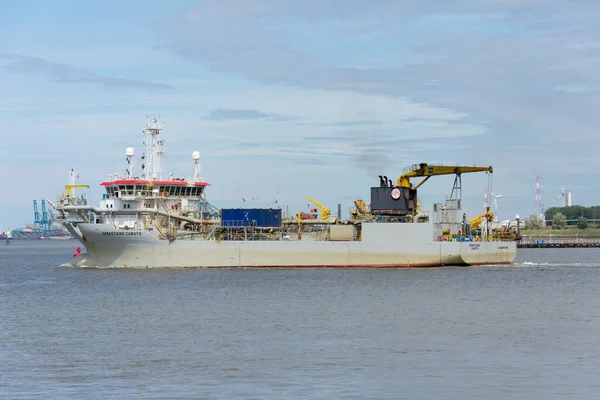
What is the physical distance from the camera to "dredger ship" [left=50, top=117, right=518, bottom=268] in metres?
63.2

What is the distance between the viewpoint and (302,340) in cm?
3023

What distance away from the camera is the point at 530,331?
1270 inches

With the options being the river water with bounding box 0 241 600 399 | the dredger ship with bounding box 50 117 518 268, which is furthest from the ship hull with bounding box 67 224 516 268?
the river water with bounding box 0 241 600 399

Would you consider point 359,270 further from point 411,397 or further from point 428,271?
point 411,397

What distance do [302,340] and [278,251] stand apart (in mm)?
33512

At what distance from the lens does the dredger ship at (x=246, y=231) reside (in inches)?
2490

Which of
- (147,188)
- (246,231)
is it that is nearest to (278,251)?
(246,231)

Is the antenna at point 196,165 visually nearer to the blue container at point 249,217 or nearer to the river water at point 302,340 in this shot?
the blue container at point 249,217

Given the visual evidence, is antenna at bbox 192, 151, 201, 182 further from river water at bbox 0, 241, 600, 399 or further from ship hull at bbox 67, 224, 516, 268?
river water at bbox 0, 241, 600, 399

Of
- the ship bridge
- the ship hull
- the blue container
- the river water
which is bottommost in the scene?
the river water

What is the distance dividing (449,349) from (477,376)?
445 cm

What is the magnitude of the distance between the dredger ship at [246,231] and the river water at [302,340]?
29.5 feet

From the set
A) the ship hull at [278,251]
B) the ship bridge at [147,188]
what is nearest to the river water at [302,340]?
the ship hull at [278,251]

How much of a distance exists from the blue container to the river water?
11016 millimetres
